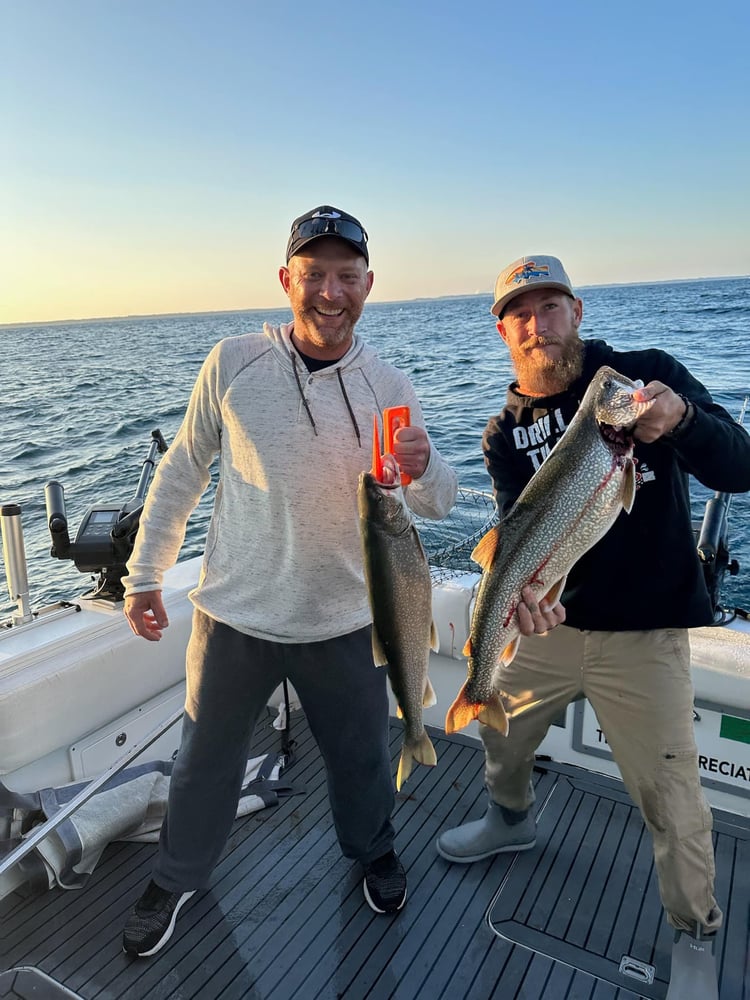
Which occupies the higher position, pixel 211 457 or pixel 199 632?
pixel 211 457

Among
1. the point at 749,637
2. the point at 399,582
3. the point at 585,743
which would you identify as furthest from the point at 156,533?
the point at 749,637

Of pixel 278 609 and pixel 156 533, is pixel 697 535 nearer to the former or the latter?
pixel 278 609

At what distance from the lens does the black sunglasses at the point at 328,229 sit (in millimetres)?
2512

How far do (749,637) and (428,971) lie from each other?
7.68 feet

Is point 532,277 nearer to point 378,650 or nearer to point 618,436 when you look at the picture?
point 618,436

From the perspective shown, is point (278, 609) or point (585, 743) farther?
point (585, 743)

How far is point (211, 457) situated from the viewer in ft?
9.40

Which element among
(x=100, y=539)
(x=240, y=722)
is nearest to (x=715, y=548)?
(x=240, y=722)

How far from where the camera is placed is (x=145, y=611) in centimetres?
285

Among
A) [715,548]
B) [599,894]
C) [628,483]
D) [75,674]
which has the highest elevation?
[628,483]

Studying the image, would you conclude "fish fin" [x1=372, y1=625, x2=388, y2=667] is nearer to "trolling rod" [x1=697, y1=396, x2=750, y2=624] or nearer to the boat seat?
the boat seat

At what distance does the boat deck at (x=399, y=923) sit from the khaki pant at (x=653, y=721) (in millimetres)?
483

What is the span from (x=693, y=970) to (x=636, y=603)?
4.53 ft

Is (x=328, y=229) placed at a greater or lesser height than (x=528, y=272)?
greater
